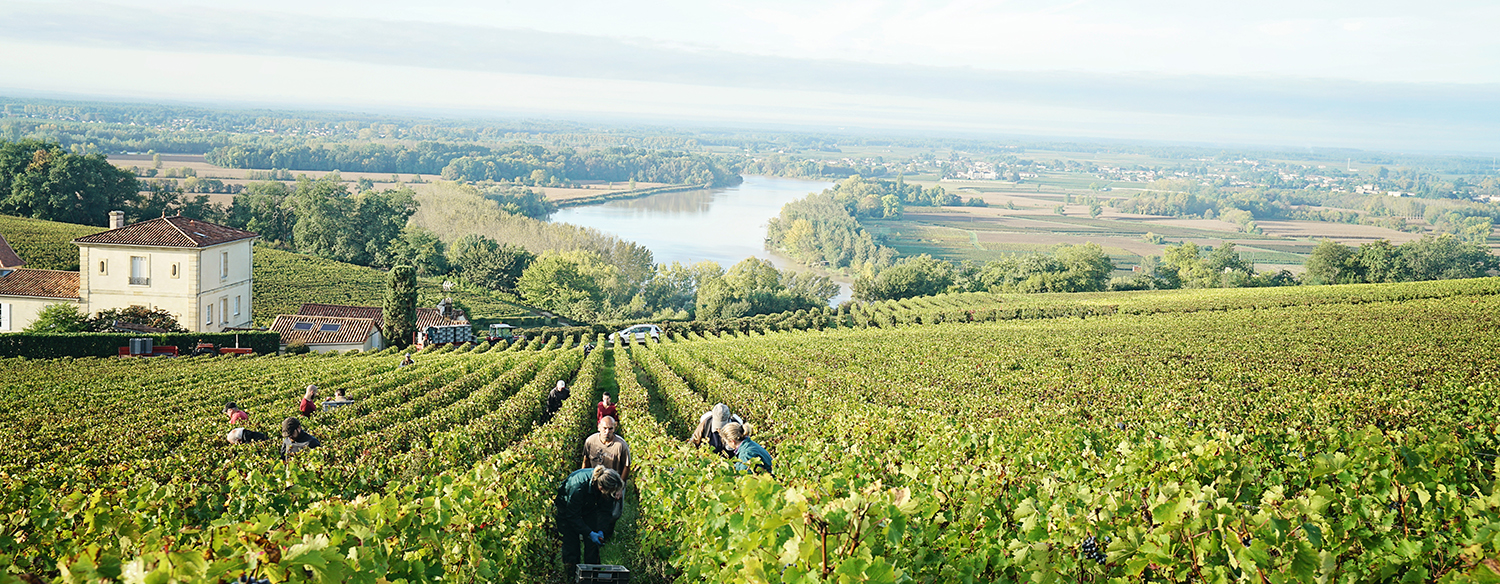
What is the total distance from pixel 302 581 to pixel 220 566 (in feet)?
1.08

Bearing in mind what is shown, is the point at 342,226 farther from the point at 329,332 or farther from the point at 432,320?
the point at 329,332

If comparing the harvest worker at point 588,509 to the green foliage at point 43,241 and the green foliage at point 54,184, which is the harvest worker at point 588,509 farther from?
the green foliage at point 54,184

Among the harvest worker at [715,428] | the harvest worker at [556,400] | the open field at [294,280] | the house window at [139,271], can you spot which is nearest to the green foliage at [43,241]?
the open field at [294,280]

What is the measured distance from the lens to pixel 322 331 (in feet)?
134

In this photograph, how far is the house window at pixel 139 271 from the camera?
37.2m

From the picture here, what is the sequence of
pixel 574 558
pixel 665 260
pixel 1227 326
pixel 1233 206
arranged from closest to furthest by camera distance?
pixel 574 558, pixel 1227 326, pixel 665 260, pixel 1233 206

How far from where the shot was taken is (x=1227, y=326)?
108ft

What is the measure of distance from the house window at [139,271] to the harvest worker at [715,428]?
36.5 meters

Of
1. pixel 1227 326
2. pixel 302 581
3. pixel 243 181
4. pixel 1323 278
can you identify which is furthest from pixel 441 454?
pixel 243 181

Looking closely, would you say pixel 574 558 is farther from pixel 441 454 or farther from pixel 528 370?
pixel 528 370

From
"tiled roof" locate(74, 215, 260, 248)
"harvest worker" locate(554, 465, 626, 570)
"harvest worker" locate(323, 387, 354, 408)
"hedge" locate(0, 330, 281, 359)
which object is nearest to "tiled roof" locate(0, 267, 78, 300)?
"tiled roof" locate(74, 215, 260, 248)

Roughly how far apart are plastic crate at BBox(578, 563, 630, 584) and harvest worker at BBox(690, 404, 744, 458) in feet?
7.23

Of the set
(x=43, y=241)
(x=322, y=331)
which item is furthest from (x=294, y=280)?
(x=322, y=331)

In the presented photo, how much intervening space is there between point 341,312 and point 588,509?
41275mm
